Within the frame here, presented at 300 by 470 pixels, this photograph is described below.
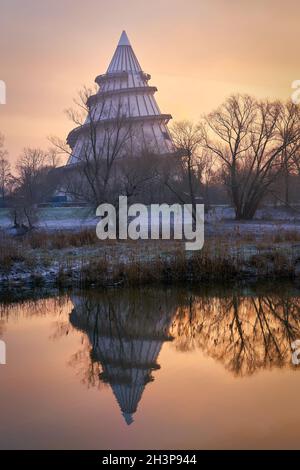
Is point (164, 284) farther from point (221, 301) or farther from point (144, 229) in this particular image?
point (144, 229)

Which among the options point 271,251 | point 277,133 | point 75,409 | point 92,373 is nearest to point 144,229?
point 271,251

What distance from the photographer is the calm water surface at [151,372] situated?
6848mm

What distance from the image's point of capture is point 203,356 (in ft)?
33.5

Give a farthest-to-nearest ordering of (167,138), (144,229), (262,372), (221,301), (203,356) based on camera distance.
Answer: (167,138) < (144,229) < (221,301) < (203,356) < (262,372)

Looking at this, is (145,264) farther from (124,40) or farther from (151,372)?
(124,40)

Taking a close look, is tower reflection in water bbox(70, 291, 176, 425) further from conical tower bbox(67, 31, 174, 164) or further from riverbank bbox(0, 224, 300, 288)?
conical tower bbox(67, 31, 174, 164)

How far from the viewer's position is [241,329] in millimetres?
12297

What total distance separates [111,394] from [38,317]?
19.3 feet

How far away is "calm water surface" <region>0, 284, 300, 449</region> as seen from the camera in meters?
6.85

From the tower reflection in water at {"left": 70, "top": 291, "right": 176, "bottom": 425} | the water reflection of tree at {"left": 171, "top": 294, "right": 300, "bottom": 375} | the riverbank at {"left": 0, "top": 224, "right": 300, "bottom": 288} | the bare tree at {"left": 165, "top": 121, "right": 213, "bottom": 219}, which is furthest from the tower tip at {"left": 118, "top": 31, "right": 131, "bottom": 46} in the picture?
the water reflection of tree at {"left": 171, "top": 294, "right": 300, "bottom": 375}

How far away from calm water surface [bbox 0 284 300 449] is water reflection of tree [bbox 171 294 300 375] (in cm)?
2
